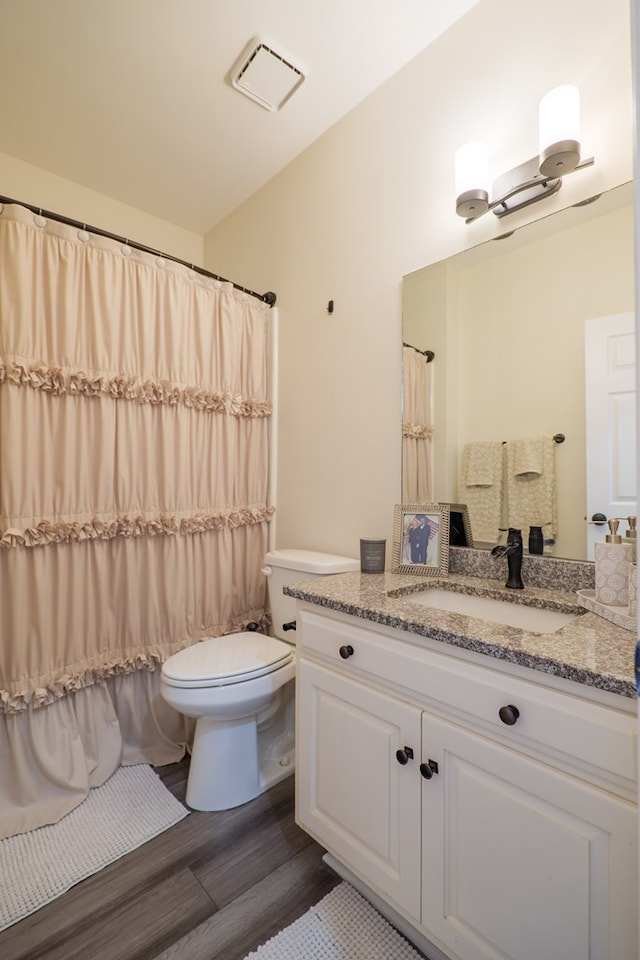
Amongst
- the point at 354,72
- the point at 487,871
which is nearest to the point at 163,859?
the point at 487,871

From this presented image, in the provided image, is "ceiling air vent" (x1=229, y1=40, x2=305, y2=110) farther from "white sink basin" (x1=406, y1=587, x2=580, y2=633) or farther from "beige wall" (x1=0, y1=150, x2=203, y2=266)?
"white sink basin" (x1=406, y1=587, x2=580, y2=633)

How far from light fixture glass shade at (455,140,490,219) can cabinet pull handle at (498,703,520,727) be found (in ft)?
4.50

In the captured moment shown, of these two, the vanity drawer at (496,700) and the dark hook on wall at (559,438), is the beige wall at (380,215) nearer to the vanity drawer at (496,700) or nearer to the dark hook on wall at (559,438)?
the dark hook on wall at (559,438)

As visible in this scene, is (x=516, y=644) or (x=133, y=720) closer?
(x=516, y=644)

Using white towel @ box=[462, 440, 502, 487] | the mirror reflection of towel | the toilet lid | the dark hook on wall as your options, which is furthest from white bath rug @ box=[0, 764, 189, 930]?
the dark hook on wall

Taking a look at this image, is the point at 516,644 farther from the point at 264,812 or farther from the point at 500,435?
the point at 264,812

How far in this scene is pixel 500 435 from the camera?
140 centimetres

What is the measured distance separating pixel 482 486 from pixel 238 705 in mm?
1097

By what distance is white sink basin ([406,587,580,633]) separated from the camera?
1111 mm

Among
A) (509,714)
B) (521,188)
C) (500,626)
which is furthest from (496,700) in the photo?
(521,188)

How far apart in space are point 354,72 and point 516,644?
2045 mm

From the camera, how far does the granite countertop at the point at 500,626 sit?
29.5 inches

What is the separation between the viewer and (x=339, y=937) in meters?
1.11

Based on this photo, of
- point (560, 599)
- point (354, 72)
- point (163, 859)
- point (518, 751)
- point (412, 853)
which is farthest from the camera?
point (354, 72)
